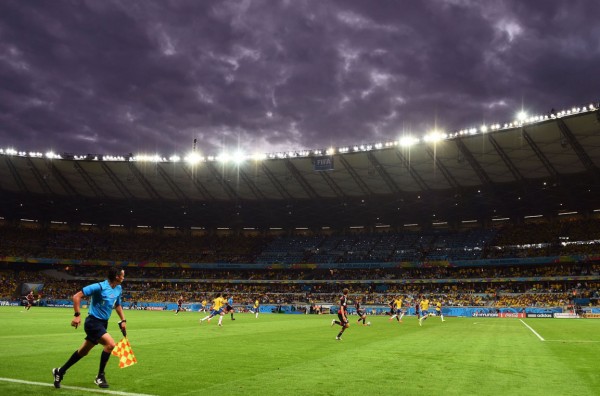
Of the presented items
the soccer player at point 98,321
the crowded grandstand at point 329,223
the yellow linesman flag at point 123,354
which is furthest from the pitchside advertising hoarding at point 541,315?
the soccer player at point 98,321

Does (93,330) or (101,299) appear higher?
(101,299)

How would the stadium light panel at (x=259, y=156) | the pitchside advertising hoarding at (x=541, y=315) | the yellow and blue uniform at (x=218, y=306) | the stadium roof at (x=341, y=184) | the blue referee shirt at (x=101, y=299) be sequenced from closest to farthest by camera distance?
the blue referee shirt at (x=101, y=299) → the yellow and blue uniform at (x=218, y=306) → the pitchside advertising hoarding at (x=541, y=315) → the stadium roof at (x=341, y=184) → the stadium light panel at (x=259, y=156)

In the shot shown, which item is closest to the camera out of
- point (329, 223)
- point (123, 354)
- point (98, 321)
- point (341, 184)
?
point (98, 321)

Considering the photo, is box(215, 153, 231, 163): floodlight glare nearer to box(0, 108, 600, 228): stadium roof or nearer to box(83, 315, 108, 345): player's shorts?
box(0, 108, 600, 228): stadium roof

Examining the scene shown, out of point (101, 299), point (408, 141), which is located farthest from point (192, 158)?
point (101, 299)

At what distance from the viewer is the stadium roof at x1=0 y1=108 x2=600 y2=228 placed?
52812 mm

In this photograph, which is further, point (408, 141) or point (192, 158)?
point (192, 158)

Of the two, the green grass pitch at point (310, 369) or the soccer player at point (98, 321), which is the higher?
the soccer player at point (98, 321)

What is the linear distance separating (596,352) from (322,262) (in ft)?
205

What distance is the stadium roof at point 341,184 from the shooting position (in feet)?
173

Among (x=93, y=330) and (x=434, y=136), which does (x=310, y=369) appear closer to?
(x=93, y=330)

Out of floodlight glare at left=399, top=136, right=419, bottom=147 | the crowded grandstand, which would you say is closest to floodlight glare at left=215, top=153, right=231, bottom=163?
the crowded grandstand

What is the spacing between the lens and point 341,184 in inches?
2662

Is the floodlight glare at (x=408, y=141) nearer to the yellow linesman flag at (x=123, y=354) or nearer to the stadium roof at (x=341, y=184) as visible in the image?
the stadium roof at (x=341, y=184)
